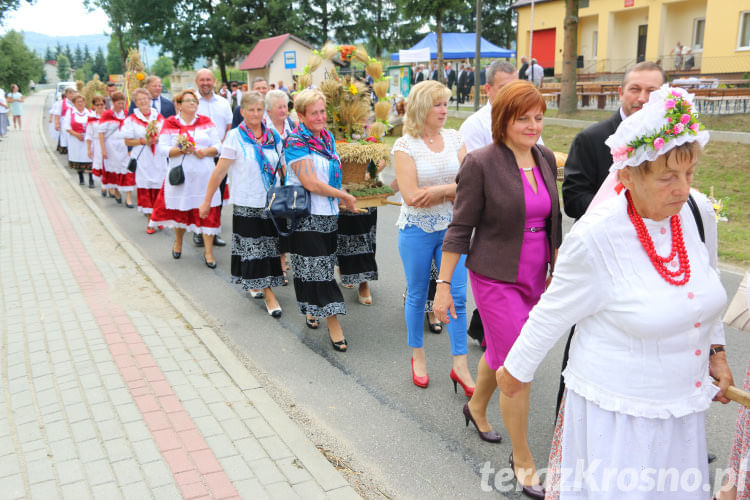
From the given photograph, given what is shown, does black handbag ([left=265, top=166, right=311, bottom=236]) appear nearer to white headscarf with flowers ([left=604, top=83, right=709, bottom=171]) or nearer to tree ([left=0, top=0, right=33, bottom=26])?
white headscarf with flowers ([left=604, top=83, right=709, bottom=171])

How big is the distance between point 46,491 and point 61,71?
15046cm

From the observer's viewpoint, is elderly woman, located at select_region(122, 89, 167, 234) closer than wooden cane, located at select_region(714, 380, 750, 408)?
No

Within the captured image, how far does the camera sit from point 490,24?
2345 inches

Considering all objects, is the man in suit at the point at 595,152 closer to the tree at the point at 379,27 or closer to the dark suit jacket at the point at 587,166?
the dark suit jacket at the point at 587,166

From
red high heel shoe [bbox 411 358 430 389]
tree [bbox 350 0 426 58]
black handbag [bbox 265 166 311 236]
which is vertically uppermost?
tree [bbox 350 0 426 58]

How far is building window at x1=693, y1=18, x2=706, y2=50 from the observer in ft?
99.1

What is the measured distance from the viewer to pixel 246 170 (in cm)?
620

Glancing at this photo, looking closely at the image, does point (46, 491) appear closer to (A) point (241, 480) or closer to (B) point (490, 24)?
(A) point (241, 480)

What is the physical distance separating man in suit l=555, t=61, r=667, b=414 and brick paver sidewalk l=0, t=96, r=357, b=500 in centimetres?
179

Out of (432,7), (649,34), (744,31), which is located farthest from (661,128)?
(649,34)

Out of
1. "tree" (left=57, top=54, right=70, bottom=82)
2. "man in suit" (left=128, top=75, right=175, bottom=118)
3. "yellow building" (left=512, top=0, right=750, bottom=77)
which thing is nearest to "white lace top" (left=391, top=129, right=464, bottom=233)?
"man in suit" (left=128, top=75, right=175, bottom=118)

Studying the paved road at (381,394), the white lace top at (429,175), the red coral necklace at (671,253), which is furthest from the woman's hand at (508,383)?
the white lace top at (429,175)

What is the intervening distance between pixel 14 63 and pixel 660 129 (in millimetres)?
63370

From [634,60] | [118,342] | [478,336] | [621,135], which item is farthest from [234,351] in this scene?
[634,60]
